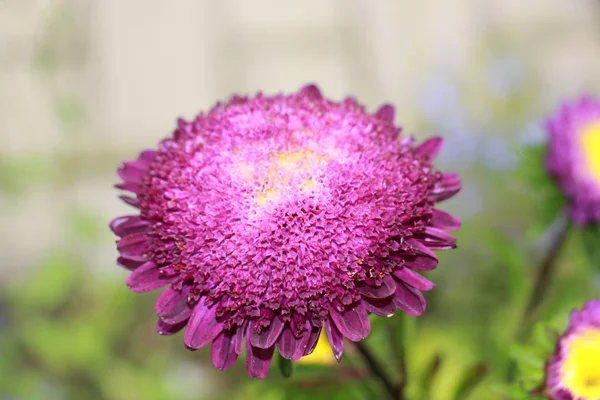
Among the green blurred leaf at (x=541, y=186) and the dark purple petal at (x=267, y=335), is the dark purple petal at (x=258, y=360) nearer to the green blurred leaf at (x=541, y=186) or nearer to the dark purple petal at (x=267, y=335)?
the dark purple petal at (x=267, y=335)

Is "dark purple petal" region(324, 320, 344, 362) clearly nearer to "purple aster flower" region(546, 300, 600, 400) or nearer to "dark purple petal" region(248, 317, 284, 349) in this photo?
"dark purple petal" region(248, 317, 284, 349)

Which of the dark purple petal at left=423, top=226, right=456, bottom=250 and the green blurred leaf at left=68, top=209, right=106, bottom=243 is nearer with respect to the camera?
the dark purple petal at left=423, top=226, right=456, bottom=250

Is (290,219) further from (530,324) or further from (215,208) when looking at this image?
(530,324)

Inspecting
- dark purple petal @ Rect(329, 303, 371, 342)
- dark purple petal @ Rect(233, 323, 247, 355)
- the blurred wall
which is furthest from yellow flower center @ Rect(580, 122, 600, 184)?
the blurred wall

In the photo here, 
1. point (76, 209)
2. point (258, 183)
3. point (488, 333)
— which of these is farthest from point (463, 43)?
point (258, 183)

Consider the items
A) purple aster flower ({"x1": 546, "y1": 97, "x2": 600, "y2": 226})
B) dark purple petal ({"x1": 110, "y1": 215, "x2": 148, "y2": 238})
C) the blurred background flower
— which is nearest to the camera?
dark purple petal ({"x1": 110, "y1": 215, "x2": 148, "y2": 238})

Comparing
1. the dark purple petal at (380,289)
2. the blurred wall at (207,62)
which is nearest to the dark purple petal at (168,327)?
the dark purple petal at (380,289)

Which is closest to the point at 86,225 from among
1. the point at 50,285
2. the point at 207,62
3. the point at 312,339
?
the point at 50,285
